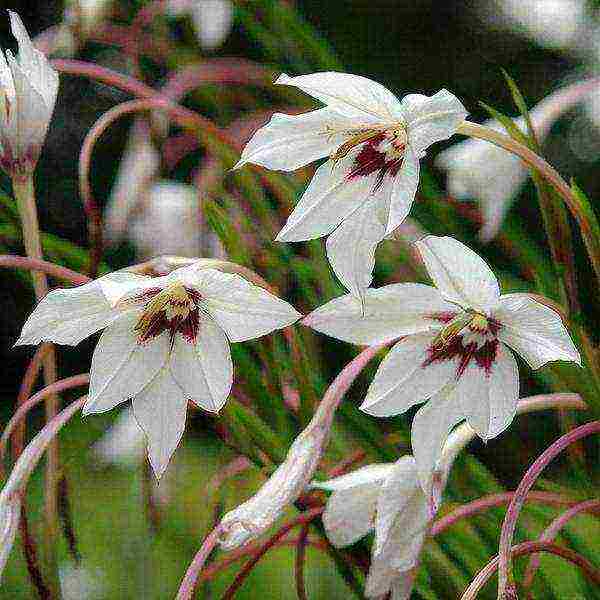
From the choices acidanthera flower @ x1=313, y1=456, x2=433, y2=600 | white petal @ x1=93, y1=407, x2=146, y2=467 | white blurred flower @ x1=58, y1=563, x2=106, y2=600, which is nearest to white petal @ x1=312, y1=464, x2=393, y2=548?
acidanthera flower @ x1=313, y1=456, x2=433, y2=600

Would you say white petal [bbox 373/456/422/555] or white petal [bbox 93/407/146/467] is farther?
white petal [bbox 93/407/146/467]

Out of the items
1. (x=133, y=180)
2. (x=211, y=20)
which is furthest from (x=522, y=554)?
(x=211, y=20)

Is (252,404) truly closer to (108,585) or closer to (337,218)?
(337,218)

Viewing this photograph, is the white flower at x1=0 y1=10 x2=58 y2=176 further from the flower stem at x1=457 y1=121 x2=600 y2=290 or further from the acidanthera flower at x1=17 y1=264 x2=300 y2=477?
the flower stem at x1=457 y1=121 x2=600 y2=290

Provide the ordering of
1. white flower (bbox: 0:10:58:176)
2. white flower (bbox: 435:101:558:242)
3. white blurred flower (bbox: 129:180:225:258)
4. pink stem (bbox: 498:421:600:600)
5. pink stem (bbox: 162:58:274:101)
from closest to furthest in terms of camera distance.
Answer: pink stem (bbox: 498:421:600:600), white flower (bbox: 0:10:58:176), white flower (bbox: 435:101:558:242), pink stem (bbox: 162:58:274:101), white blurred flower (bbox: 129:180:225:258)

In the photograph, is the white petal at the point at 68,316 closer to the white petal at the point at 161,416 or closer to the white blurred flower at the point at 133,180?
the white petal at the point at 161,416
